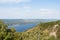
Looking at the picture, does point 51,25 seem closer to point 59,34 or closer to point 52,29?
point 52,29

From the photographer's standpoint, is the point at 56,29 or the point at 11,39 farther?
the point at 56,29

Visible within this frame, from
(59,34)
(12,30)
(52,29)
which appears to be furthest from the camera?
(52,29)

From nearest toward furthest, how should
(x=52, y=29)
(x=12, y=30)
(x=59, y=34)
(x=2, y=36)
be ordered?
1. (x=2, y=36)
2. (x=12, y=30)
3. (x=59, y=34)
4. (x=52, y=29)

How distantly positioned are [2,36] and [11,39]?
1.52m

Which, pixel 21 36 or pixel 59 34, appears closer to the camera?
pixel 21 36

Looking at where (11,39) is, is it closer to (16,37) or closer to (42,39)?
(16,37)

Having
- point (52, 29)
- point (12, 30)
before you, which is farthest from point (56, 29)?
point (12, 30)

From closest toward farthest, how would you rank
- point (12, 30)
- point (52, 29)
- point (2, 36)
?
point (2, 36) < point (12, 30) < point (52, 29)

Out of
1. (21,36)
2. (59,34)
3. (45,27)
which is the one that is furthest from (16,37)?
(45,27)

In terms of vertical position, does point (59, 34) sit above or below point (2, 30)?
below

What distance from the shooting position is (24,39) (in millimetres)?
32406

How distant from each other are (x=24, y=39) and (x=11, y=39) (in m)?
2.26

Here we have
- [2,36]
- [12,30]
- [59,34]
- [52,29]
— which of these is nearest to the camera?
[2,36]

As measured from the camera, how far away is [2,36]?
31.2 m
